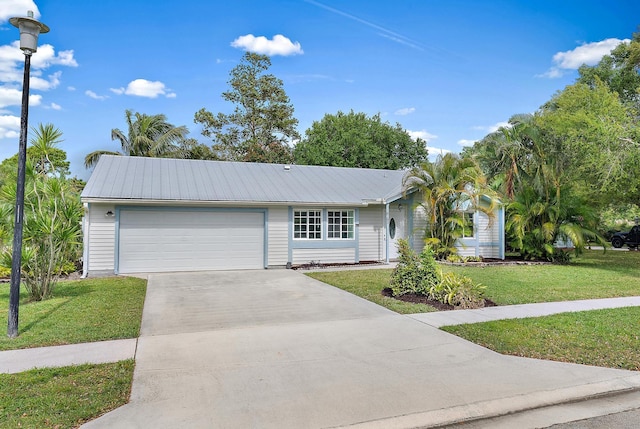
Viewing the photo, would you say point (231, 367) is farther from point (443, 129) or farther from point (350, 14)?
point (443, 129)

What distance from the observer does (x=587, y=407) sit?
4012mm

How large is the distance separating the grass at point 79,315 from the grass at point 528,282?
471 cm

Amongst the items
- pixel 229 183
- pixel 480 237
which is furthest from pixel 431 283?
pixel 480 237

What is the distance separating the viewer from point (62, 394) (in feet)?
13.0

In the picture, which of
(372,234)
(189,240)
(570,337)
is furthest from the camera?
→ (372,234)

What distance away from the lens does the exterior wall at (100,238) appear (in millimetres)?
12531

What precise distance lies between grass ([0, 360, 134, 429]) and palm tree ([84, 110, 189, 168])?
21.4 metres

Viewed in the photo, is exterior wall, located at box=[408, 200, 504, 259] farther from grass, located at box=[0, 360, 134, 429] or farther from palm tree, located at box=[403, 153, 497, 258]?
grass, located at box=[0, 360, 134, 429]

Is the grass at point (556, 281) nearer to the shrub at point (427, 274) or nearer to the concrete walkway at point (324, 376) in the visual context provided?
the shrub at point (427, 274)

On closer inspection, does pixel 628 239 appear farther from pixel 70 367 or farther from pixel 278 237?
pixel 70 367

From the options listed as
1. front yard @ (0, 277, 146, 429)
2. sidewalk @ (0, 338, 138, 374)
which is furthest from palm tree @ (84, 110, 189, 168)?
sidewalk @ (0, 338, 138, 374)

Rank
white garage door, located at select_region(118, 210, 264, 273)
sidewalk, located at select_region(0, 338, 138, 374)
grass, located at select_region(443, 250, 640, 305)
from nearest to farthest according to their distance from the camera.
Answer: sidewalk, located at select_region(0, 338, 138, 374)
grass, located at select_region(443, 250, 640, 305)
white garage door, located at select_region(118, 210, 264, 273)

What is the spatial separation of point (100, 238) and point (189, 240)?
259 cm

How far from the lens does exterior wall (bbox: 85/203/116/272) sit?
12.5 m
